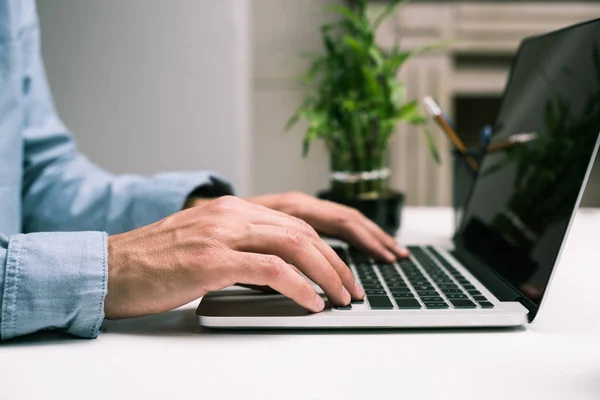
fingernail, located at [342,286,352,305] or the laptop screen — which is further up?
the laptop screen

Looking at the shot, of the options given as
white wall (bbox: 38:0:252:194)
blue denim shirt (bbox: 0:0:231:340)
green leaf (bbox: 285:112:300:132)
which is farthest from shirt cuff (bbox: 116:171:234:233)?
white wall (bbox: 38:0:252:194)

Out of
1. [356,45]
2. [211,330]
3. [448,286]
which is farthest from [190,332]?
[356,45]

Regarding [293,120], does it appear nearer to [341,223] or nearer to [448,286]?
[341,223]

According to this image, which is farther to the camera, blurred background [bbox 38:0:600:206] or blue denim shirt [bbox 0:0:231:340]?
blurred background [bbox 38:0:600:206]

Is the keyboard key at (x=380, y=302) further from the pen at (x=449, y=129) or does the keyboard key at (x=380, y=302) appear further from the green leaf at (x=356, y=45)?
the green leaf at (x=356, y=45)

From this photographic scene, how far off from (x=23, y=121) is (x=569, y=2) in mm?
2080

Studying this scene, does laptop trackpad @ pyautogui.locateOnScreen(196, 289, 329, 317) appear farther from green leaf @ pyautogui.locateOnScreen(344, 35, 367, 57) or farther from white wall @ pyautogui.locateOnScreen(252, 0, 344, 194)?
white wall @ pyautogui.locateOnScreen(252, 0, 344, 194)

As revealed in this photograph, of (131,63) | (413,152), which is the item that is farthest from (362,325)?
(413,152)

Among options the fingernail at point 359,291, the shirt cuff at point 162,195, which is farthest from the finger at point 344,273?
the shirt cuff at point 162,195

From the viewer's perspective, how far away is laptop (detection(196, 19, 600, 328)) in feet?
1.49

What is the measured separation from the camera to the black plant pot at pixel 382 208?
0.87 m

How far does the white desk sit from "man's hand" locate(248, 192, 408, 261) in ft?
0.66

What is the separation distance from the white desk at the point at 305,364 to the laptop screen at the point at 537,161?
0.24 feet

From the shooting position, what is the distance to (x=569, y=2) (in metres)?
2.25
